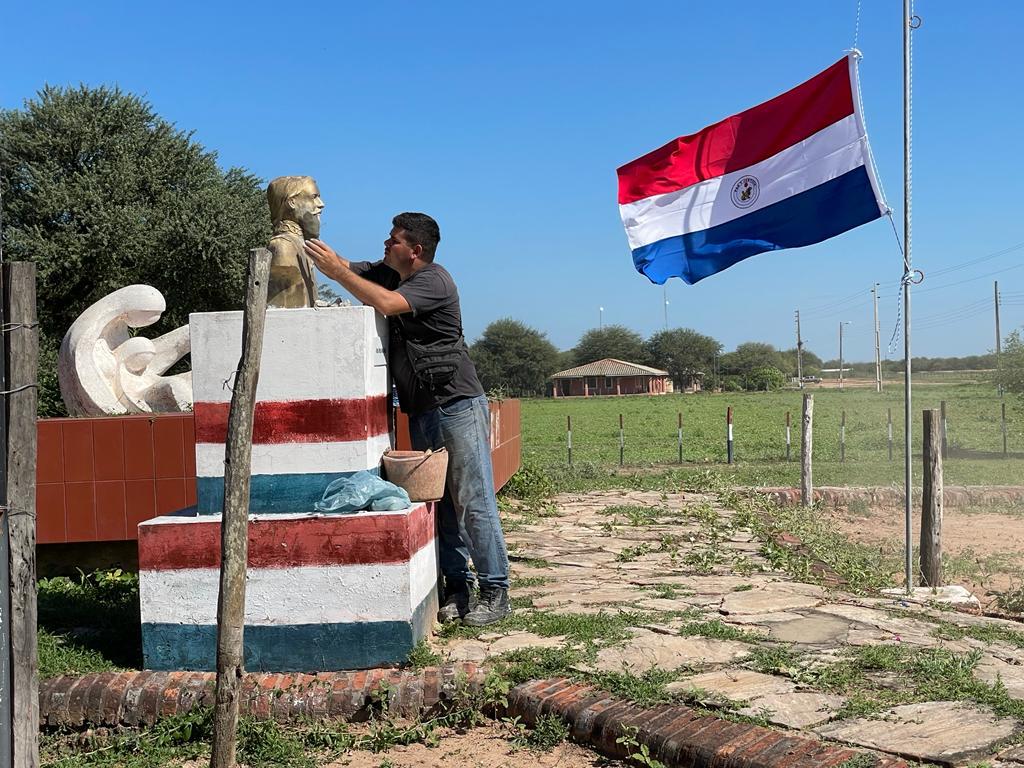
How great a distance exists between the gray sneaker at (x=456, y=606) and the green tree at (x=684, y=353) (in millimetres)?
79495

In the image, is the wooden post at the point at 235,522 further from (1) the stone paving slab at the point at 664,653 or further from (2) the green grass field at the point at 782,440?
(2) the green grass field at the point at 782,440

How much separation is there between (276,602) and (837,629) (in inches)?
104

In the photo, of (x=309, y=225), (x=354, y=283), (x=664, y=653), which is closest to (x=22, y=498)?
(x=354, y=283)

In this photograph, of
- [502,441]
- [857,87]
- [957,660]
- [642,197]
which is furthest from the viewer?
[502,441]

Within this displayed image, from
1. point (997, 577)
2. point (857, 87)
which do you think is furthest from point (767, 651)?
point (997, 577)

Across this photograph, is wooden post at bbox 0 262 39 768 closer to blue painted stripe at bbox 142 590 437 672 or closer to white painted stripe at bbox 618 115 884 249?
blue painted stripe at bbox 142 590 437 672

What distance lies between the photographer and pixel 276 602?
14.6 ft

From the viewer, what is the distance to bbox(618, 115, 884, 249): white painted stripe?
6.63 metres

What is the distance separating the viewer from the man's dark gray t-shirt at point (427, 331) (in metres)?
4.91

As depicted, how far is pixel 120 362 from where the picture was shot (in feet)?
30.6

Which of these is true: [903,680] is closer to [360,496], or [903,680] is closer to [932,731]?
[932,731]

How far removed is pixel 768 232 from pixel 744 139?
709 mm

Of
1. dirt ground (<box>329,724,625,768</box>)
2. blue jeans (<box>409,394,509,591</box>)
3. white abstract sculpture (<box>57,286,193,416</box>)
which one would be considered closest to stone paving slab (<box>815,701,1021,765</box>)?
dirt ground (<box>329,724,625,768</box>)

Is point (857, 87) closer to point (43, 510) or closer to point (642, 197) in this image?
point (642, 197)
